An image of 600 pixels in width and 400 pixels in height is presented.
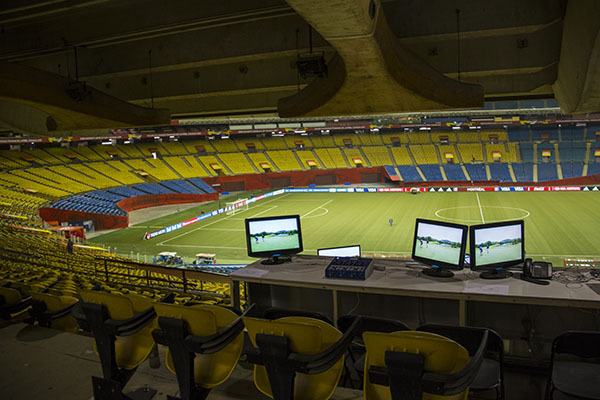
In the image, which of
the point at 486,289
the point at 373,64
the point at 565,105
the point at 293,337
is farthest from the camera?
the point at 565,105

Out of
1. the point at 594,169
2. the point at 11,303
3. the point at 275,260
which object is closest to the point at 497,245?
the point at 275,260

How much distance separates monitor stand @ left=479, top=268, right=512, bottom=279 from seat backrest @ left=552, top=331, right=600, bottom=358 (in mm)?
1220

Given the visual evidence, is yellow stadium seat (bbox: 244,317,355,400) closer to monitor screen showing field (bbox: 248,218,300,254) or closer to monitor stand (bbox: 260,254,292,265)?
monitor stand (bbox: 260,254,292,265)

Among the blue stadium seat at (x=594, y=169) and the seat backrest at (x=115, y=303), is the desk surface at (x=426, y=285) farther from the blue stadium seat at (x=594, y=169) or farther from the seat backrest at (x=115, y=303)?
the blue stadium seat at (x=594, y=169)

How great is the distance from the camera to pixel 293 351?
2.89m

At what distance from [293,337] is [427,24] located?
6104 mm

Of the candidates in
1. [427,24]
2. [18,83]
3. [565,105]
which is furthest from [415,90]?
[18,83]

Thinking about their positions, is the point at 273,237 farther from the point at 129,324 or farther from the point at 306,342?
the point at 306,342

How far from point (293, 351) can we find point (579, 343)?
239 cm

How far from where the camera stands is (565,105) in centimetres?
812

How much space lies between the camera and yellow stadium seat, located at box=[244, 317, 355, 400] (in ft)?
9.19

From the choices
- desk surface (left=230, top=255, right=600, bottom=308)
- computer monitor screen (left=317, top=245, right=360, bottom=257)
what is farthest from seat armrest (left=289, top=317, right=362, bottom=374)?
computer monitor screen (left=317, top=245, right=360, bottom=257)

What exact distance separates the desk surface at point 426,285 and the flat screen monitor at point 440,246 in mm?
127

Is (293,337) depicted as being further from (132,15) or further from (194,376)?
(132,15)
